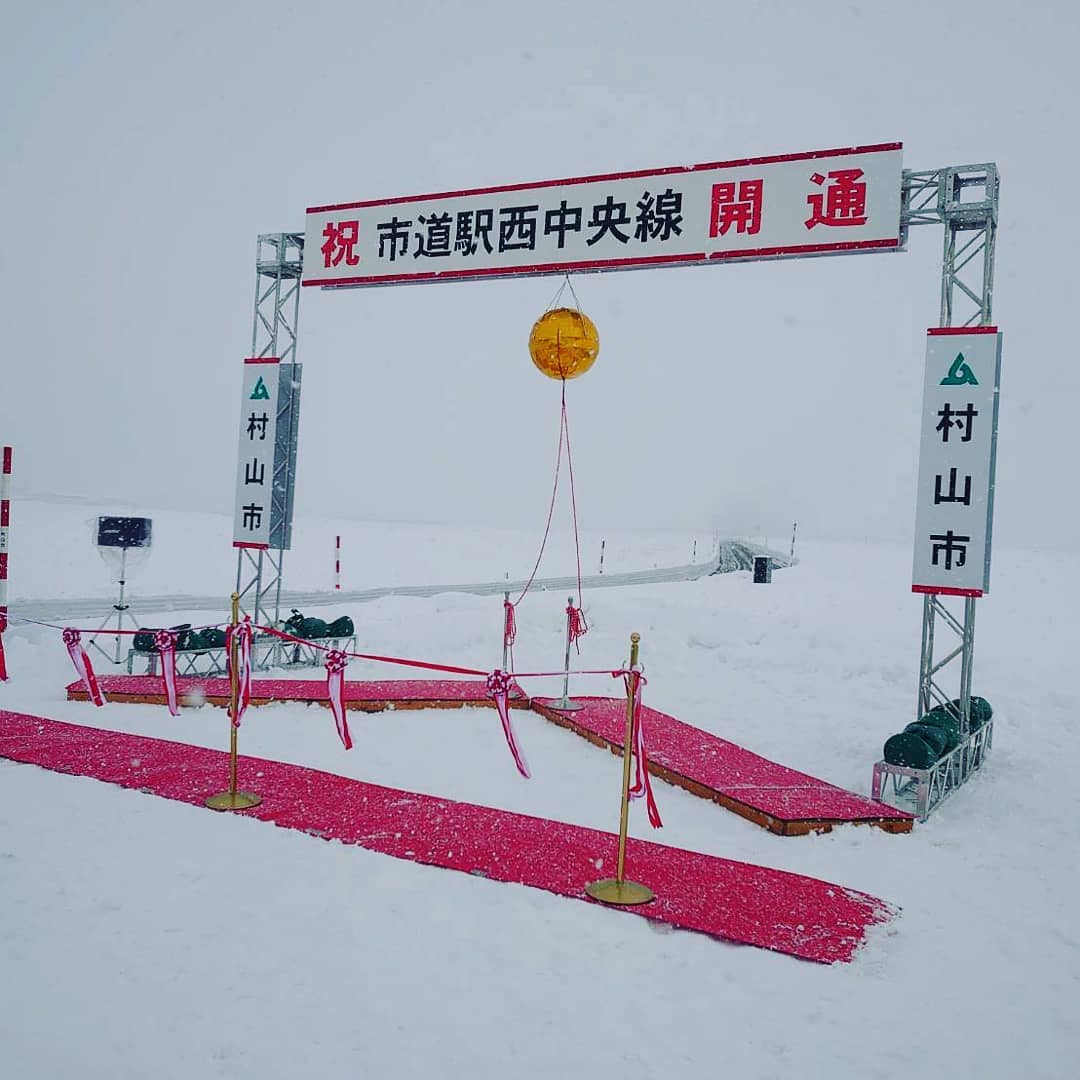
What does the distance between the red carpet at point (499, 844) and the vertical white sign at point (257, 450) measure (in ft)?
15.6

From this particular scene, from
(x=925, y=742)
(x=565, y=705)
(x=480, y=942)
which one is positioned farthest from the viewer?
(x=565, y=705)

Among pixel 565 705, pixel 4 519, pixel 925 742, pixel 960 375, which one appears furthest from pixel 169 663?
pixel 960 375

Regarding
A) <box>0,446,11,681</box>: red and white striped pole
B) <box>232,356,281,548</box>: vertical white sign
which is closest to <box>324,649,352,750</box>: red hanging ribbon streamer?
Answer: <box>0,446,11,681</box>: red and white striped pole

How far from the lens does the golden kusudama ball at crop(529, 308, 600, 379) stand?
9273 mm

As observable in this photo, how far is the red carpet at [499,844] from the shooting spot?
4.95 m

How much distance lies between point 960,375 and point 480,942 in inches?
257

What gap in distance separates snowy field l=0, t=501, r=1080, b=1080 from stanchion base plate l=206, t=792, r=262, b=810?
0.52 ft

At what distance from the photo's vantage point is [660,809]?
7398mm

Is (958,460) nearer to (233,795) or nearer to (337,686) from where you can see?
(337,686)

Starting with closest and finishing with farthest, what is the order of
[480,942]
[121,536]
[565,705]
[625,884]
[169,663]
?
[480,942] → [625,884] → [169,663] → [565,705] → [121,536]

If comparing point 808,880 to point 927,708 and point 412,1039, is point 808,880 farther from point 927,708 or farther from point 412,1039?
point 927,708

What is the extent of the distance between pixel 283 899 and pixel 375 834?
3.59 ft

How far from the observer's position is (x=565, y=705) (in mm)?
10383

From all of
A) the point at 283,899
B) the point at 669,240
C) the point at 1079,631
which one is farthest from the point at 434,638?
the point at 1079,631
